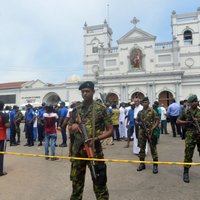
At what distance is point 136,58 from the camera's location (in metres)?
33.9

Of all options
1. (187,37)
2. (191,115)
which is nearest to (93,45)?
(187,37)

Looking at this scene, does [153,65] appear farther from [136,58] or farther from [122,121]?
[122,121]

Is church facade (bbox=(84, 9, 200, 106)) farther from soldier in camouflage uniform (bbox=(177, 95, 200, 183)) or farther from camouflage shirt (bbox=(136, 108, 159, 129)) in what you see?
soldier in camouflage uniform (bbox=(177, 95, 200, 183))

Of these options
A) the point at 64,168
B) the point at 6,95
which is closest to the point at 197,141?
the point at 64,168

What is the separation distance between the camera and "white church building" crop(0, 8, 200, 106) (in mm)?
31875

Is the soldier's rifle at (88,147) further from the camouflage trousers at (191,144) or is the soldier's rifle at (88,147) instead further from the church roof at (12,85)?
the church roof at (12,85)

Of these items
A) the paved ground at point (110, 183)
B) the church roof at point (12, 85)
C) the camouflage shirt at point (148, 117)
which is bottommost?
the paved ground at point (110, 183)

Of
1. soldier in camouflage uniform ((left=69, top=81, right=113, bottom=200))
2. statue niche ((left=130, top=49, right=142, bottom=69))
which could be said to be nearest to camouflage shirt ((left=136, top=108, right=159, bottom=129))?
soldier in camouflage uniform ((left=69, top=81, right=113, bottom=200))

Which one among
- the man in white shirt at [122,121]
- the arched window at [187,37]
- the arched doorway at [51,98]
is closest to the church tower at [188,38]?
the arched window at [187,37]

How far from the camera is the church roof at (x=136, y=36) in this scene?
112 feet

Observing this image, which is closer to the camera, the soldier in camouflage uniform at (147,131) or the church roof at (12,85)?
the soldier in camouflage uniform at (147,131)

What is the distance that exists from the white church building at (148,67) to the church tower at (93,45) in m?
0.18

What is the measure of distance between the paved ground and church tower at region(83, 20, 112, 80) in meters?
31.7

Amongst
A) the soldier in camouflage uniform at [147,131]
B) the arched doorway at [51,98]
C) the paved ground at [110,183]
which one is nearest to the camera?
the paved ground at [110,183]
